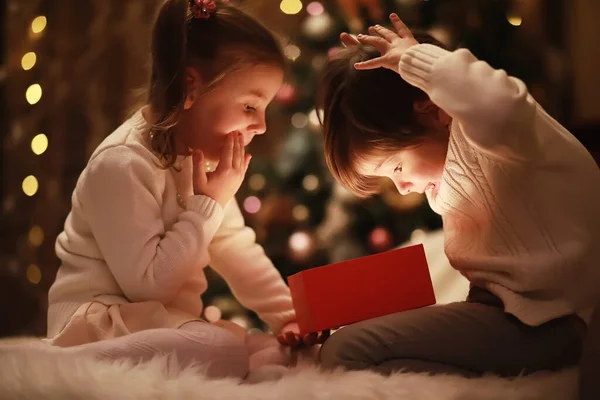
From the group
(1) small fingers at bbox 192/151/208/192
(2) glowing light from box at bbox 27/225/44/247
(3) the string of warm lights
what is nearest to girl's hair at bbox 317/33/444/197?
(1) small fingers at bbox 192/151/208/192

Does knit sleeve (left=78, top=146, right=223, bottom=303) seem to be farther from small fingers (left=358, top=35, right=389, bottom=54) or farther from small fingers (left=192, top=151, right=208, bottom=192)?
small fingers (left=358, top=35, right=389, bottom=54)

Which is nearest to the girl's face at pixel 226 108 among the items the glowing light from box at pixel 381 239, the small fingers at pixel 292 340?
the small fingers at pixel 292 340

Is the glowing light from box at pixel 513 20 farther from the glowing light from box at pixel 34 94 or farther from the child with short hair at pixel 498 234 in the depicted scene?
the glowing light from box at pixel 34 94

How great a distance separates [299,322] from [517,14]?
1.05 m

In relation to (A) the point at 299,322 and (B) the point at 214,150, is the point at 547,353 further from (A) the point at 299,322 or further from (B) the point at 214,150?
(B) the point at 214,150

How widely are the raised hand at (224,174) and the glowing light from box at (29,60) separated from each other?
727 mm

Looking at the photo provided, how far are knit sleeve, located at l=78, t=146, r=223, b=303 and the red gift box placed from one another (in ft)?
0.64

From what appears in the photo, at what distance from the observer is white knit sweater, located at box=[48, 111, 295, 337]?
1008 mm

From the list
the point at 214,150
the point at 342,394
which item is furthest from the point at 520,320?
the point at 214,150

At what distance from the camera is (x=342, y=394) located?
0.73 meters

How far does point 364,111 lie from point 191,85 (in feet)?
0.94

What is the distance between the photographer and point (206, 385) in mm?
762

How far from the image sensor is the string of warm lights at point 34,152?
158cm

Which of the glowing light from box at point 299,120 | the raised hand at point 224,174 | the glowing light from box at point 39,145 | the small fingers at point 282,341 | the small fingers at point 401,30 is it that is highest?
the small fingers at point 401,30
